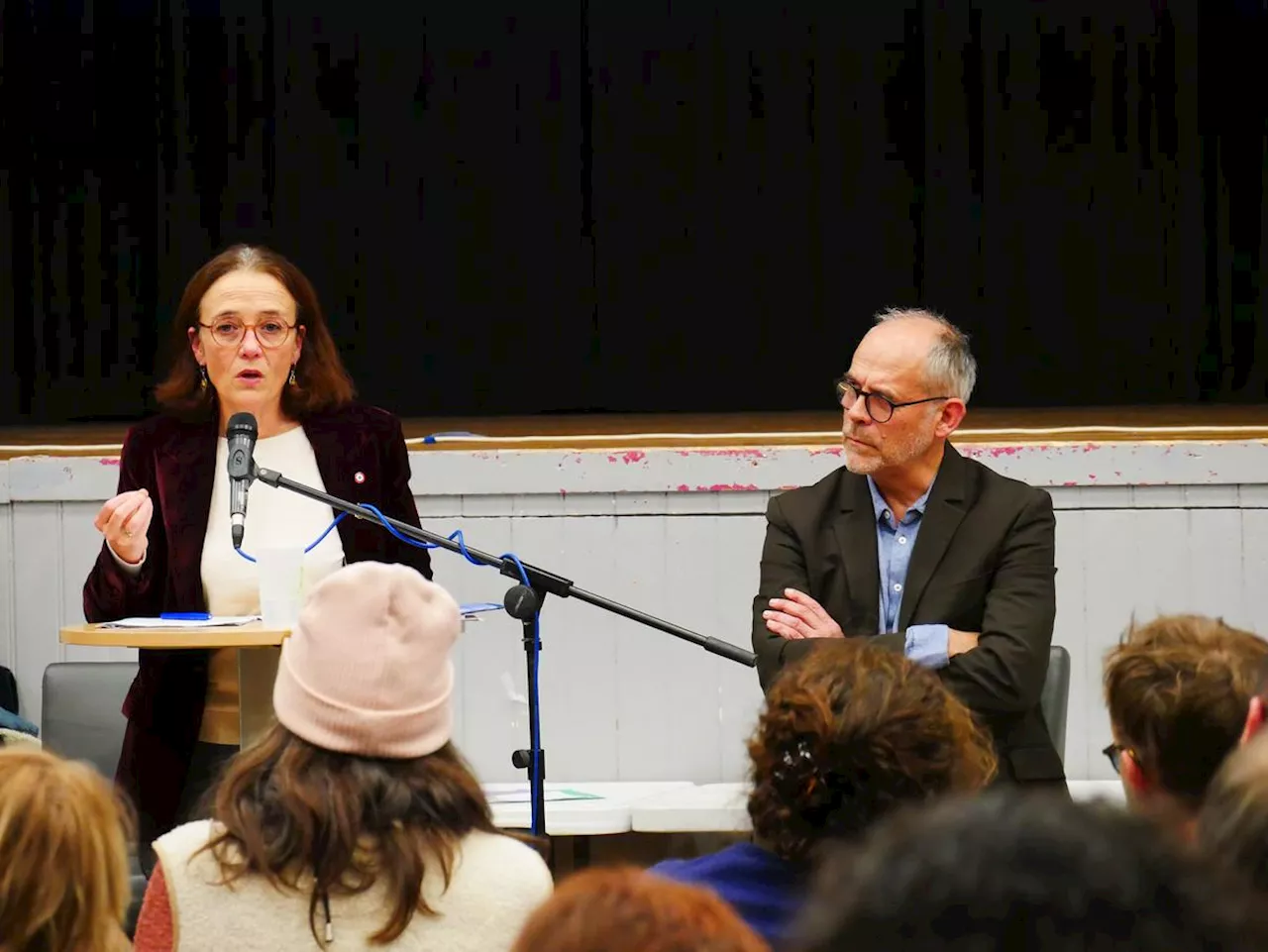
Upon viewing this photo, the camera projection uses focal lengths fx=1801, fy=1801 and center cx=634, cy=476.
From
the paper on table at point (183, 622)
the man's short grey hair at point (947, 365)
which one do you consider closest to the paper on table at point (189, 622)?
the paper on table at point (183, 622)

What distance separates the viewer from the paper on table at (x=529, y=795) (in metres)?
4.23

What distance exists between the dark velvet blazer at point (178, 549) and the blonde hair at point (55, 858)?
176cm

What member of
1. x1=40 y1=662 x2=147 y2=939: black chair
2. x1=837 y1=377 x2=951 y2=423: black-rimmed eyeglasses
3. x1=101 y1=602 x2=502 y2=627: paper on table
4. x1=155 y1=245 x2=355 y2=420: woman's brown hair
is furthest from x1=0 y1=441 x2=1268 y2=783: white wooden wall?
x1=101 y1=602 x2=502 y2=627: paper on table

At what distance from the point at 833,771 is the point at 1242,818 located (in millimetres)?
705

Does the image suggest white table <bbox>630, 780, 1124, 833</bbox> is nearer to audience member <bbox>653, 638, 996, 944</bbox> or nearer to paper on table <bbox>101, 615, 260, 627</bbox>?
paper on table <bbox>101, 615, 260, 627</bbox>

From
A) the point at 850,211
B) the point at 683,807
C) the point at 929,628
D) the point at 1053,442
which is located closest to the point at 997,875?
the point at 929,628

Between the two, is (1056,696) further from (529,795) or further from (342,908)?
(342,908)

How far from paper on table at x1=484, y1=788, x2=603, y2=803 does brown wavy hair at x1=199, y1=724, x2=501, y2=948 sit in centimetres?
236

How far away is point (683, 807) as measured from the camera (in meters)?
4.19

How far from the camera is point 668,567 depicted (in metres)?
4.59

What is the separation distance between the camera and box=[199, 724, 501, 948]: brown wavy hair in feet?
5.70

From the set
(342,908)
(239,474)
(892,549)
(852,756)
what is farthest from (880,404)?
(342,908)

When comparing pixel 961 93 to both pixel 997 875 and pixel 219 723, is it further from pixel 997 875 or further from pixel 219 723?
pixel 997 875

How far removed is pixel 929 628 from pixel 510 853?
153cm
